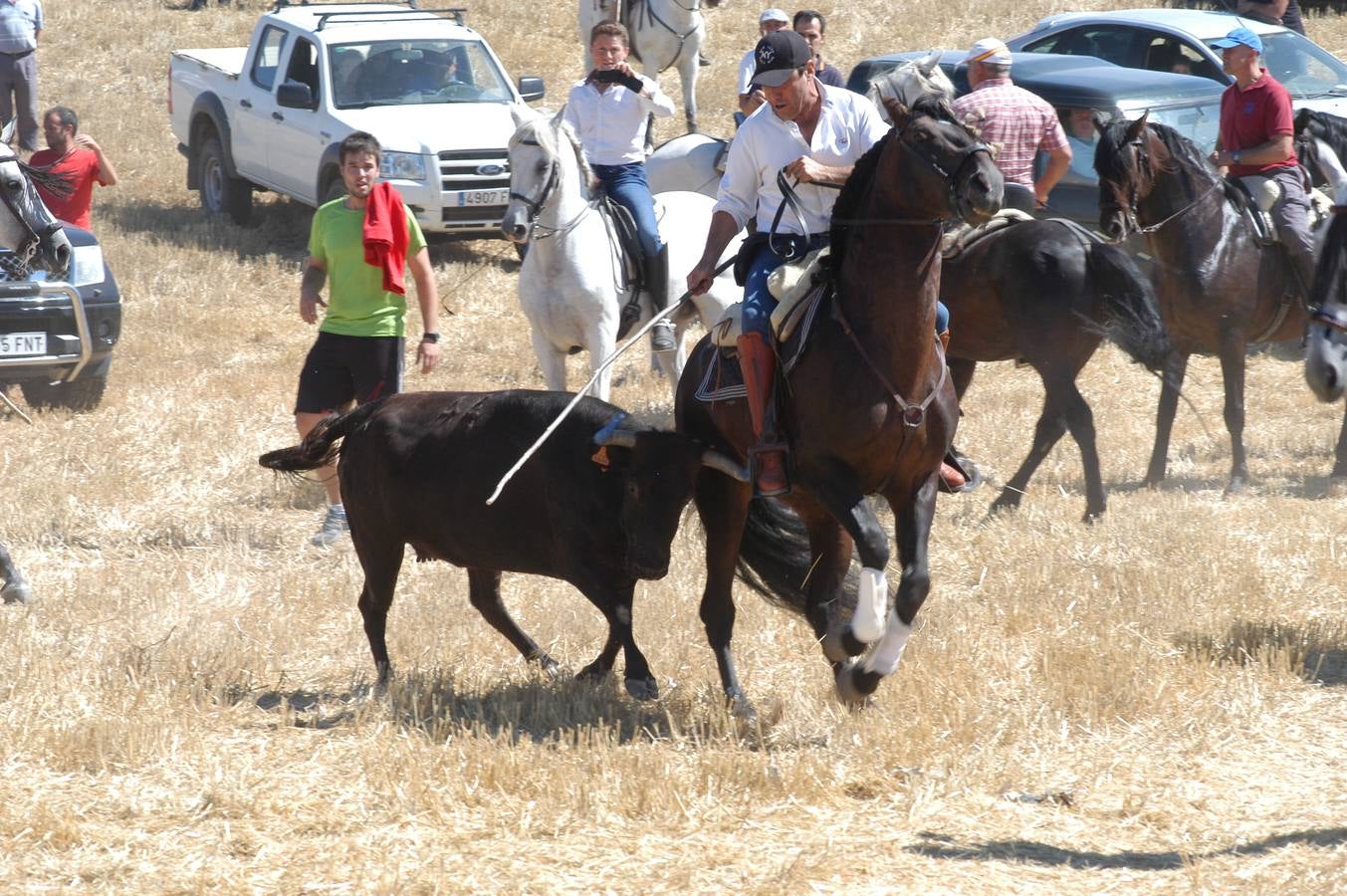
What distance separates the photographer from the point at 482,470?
6.38 m

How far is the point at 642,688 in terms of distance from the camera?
6195mm

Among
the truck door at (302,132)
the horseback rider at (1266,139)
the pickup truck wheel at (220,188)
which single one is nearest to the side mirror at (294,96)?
the truck door at (302,132)

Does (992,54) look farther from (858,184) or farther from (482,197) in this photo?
(482,197)

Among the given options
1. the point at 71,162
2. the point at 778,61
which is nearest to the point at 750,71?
the point at 71,162

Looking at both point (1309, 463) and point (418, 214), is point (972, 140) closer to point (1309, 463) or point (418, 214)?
point (1309, 463)

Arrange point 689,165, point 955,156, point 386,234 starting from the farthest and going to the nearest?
point 689,165, point 386,234, point 955,156

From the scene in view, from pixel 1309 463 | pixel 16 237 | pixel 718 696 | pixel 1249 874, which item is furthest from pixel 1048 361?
pixel 16 237

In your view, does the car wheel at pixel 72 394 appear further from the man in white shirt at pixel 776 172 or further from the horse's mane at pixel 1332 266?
the horse's mane at pixel 1332 266

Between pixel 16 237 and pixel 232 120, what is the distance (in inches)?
389

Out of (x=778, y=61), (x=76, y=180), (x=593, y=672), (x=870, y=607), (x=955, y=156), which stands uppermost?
(x=778, y=61)

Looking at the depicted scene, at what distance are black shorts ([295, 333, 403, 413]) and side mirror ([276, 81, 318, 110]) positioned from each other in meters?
7.48

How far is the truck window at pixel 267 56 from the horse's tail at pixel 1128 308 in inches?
451

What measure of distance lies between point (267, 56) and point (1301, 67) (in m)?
10.8

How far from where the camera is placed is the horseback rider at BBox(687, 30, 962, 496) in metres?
6.04
